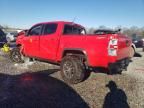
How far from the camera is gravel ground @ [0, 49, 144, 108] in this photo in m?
5.17

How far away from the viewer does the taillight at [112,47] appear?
6.05 meters

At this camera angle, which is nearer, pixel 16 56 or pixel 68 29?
pixel 68 29

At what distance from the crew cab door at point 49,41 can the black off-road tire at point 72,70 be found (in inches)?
27.8

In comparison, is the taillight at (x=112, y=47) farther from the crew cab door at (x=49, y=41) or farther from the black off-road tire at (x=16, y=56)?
the black off-road tire at (x=16, y=56)

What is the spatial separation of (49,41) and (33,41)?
3.87 ft

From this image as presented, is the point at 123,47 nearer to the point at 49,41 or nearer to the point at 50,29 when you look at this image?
the point at 49,41

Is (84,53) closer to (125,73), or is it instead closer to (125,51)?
(125,51)

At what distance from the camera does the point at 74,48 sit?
6.90m

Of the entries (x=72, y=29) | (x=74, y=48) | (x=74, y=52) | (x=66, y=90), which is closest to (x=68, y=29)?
(x=72, y=29)

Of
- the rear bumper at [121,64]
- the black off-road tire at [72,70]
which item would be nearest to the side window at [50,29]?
the black off-road tire at [72,70]

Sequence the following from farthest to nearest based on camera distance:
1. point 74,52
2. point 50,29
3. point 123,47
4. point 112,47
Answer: point 50,29 < point 74,52 < point 123,47 < point 112,47

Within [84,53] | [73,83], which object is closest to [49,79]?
[73,83]

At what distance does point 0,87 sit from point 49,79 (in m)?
1.71

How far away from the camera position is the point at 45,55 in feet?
26.6
